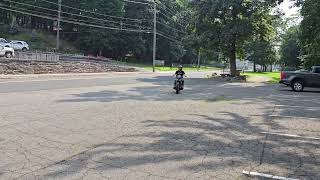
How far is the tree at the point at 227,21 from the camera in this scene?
138 feet

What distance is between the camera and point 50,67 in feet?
136

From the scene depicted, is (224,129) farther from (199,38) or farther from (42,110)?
(199,38)

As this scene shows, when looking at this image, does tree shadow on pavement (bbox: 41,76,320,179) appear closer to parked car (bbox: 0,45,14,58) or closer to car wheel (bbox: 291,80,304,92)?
car wheel (bbox: 291,80,304,92)

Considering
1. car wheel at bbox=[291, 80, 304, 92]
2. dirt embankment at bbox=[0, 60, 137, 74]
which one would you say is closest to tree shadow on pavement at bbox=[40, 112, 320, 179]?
car wheel at bbox=[291, 80, 304, 92]

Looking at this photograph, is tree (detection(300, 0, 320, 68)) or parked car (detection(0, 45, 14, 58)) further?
parked car (detection(0, 45, 14, 58))

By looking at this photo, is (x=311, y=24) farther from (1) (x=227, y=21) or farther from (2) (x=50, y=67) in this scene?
(2) (x=50, y=67)

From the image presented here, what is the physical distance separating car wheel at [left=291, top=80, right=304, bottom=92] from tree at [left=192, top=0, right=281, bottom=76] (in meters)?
14.9

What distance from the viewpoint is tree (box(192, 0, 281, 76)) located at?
42156 mm

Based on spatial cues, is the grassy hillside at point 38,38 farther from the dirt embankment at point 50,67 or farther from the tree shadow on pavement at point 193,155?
the tree shadow on pavement at point 193,155

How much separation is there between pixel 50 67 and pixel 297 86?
24785 mm

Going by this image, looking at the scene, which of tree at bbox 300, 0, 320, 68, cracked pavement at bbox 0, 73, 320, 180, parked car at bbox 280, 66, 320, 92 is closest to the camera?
cracked pavement at bbox 0, 73, 320, 180

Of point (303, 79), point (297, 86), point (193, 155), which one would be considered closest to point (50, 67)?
point (297, 86)

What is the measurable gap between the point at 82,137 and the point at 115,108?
17.5 ft

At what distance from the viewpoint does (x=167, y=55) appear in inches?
3868
